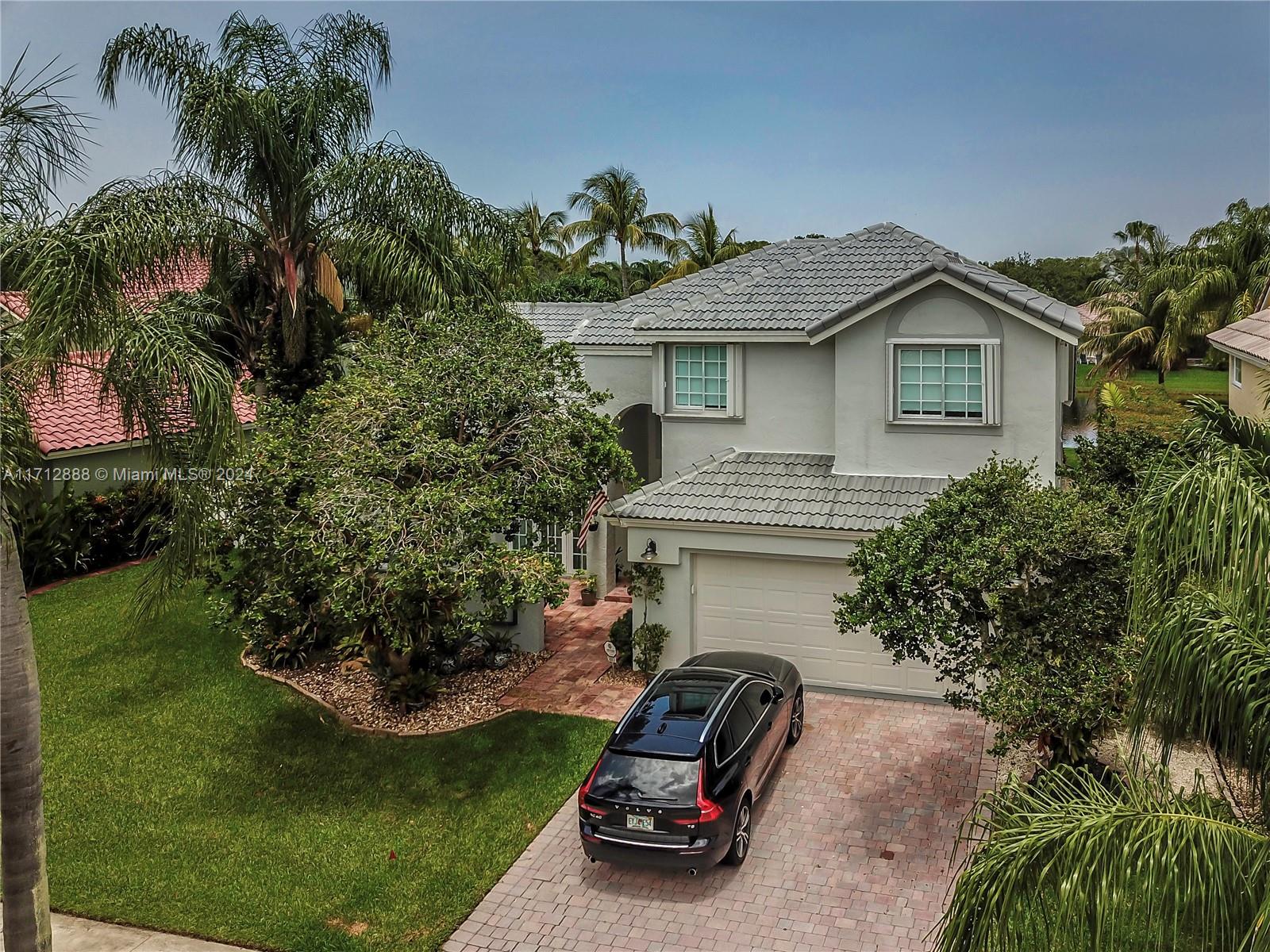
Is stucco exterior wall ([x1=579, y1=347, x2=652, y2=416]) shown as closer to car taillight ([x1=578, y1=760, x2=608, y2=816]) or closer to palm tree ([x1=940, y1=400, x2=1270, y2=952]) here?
car taillight ([x1=578, y1=760, x2=608, y2=816])

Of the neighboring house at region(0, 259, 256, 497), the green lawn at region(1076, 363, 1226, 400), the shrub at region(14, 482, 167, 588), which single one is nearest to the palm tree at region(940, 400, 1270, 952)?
the neighboring house at region(0, 259, 256, 497)

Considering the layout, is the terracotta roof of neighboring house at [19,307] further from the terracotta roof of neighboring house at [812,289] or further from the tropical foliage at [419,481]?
the terracotta roof of neighboring house at [812,289]

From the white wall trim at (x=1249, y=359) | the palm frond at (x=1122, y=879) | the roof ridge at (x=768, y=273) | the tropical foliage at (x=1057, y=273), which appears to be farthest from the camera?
the tropical foliage at (x=1057, y=273)

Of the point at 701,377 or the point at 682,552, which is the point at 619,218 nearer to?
the point at 701,377

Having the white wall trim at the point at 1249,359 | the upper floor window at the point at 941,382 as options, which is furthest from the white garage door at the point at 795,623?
the white wall trim at the point at 1249,359

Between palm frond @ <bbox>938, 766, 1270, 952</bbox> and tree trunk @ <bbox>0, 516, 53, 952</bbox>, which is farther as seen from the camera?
tree trunk @ <bbox>0, 516, 53, 952</bbox>
